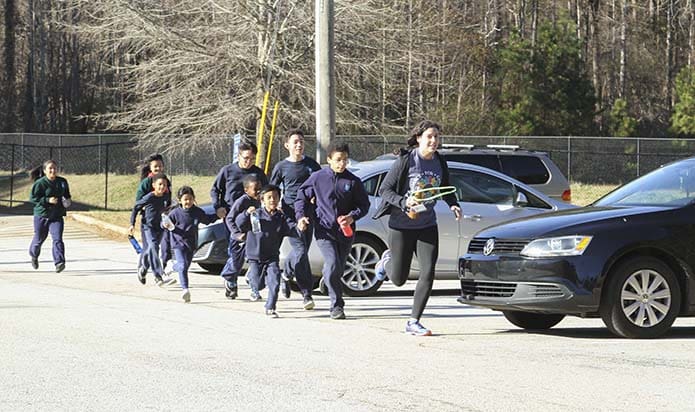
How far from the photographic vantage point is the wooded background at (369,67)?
30531 millimetres

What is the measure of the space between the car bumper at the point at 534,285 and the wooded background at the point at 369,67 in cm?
1942

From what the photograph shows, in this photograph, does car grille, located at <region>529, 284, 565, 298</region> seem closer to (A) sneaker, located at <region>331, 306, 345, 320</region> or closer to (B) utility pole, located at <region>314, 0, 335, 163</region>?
(A) sneaker, located at <region>331, 306, 345, 320</region>

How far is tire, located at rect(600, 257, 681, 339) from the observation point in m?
10.7

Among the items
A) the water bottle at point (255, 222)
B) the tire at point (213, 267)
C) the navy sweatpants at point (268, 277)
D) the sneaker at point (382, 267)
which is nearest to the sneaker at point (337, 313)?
the sneaker at point (382, 267)

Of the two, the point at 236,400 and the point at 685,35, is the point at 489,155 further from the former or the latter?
the point at 685,35

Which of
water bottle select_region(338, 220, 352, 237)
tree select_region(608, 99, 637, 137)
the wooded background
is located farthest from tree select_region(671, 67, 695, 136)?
water bottle select_region(338, 220, 352, 237)

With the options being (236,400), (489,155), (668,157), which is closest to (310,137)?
(668,157)

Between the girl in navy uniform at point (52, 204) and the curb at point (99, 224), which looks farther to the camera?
the curb at point (99, 224)

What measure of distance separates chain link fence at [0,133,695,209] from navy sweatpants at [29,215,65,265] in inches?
705

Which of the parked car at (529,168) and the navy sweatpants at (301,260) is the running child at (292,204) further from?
the parked car at (529,168)

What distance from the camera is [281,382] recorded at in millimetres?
8297

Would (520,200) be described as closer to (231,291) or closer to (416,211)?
(231,291)

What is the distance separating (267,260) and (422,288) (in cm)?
267

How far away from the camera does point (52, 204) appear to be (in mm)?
18672
